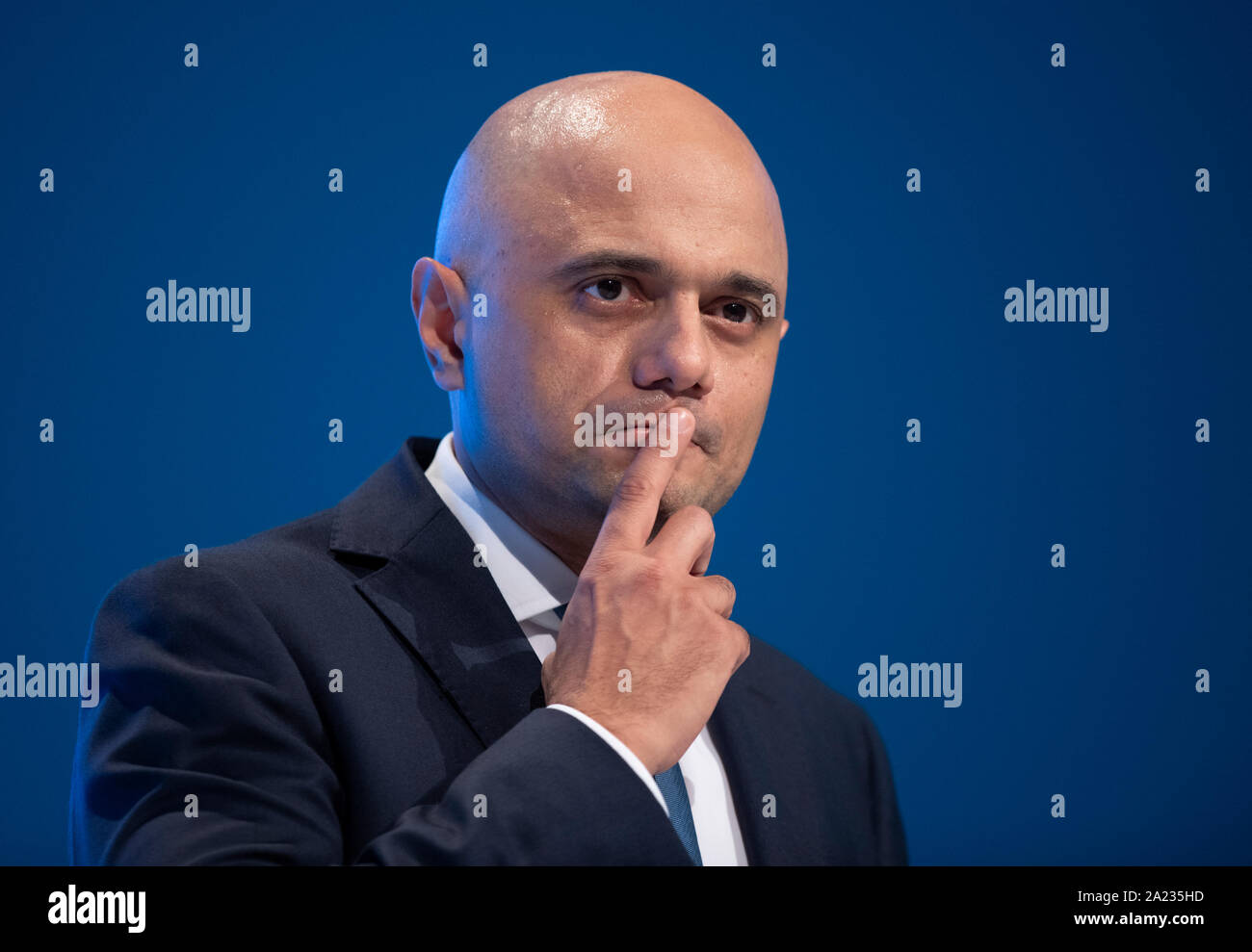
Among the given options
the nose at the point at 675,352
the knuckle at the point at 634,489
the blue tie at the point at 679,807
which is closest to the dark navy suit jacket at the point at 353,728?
the blue tie at the point at 679,807

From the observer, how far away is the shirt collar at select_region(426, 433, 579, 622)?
92.1 inches

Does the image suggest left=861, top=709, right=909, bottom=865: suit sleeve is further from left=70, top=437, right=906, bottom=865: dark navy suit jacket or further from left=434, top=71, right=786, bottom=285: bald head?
left=434, top=71, right=786, bottom=285: bald head

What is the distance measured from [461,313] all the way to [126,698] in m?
0.94

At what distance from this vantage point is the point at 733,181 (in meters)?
2.32

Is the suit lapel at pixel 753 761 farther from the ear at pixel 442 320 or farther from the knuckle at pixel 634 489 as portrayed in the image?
the ear at pixel 442 320

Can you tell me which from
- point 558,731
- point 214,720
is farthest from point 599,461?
point 214,720

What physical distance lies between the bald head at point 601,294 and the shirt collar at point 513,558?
0.09 ft

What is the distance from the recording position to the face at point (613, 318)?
2193mm

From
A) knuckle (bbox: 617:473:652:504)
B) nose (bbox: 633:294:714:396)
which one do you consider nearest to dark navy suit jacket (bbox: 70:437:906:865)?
knuckle (bbox: 617:473:652:504)

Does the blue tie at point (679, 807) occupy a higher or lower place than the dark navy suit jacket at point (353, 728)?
lower

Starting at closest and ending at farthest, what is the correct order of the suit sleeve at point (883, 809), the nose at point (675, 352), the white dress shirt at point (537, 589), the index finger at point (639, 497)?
the index finger at point (639, 497) → the nose at point (675, 352) → the white dress shirt at point (537, 589) → the suit sleeve at point (883, 809)

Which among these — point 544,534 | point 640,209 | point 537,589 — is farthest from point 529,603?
point 640,209

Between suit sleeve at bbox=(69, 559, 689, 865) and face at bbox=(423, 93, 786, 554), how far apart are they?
556 millimetres
